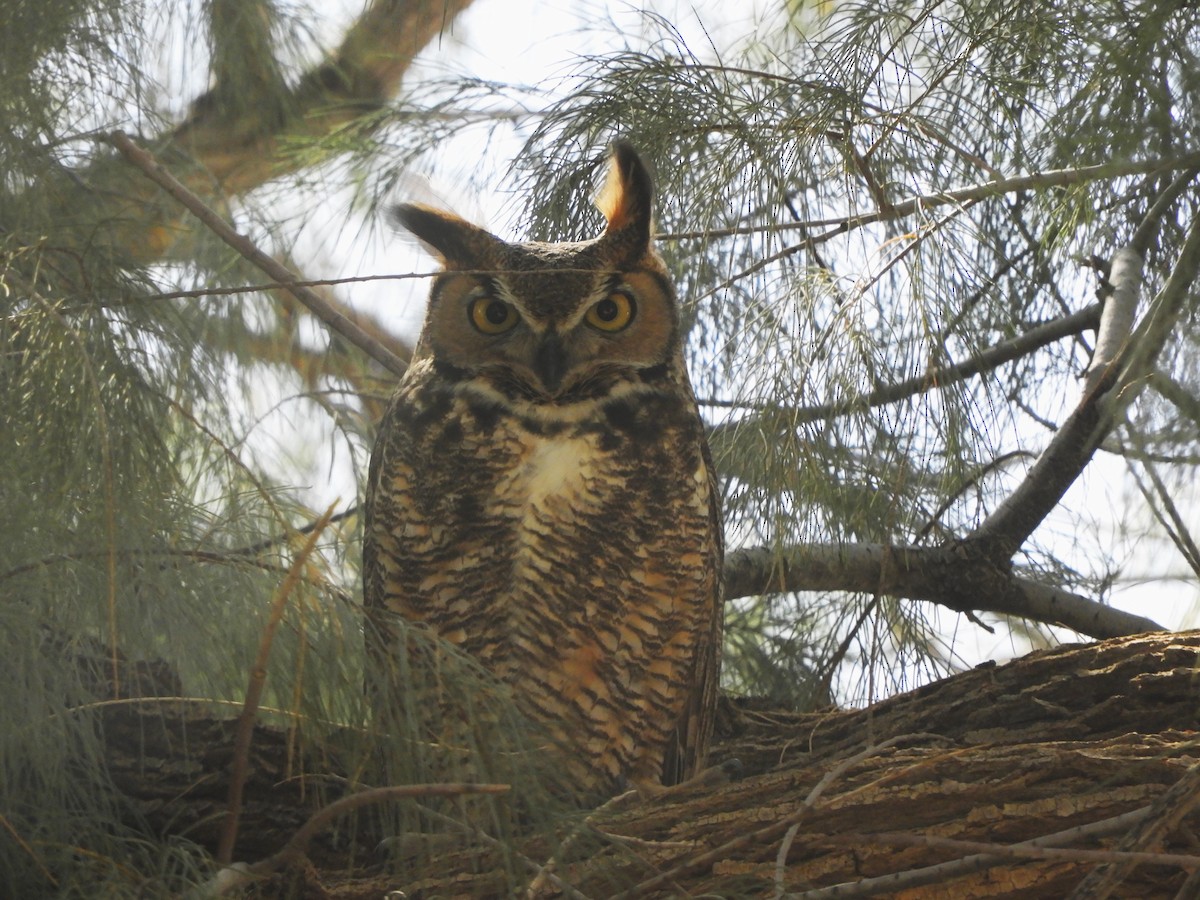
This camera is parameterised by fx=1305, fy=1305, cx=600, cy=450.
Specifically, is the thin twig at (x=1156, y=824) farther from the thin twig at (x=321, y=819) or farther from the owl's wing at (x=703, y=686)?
the owl's wing at (x=703, y=686)

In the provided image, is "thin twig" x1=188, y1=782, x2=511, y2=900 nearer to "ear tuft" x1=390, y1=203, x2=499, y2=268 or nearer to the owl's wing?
the owl's wing

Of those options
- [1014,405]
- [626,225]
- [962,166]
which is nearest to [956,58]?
[962,166]

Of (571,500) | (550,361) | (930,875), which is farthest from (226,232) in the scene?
(930,875)

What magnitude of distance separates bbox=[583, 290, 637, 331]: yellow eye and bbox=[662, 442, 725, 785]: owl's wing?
231mm

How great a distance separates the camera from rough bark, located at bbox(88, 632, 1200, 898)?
49.8 inches

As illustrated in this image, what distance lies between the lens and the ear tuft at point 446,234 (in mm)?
2096

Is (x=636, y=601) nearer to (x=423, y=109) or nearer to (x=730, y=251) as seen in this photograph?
(x=730, y=251)

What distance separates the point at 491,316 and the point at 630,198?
288 mm

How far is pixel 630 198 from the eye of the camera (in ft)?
6.73

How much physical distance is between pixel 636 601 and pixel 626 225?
23.5 inches

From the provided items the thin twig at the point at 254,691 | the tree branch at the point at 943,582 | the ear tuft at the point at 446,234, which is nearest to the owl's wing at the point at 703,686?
the tree branch at the point at 943,582

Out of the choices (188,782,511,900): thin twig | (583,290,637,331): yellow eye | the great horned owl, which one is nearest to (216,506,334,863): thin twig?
(188,782,511,900): thin twig

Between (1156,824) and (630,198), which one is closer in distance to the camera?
(1156,824)

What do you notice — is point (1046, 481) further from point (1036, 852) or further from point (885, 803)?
point (1036, 852)
